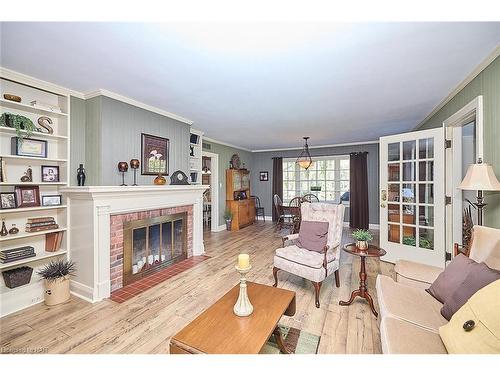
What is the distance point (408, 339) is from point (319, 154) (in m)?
6.05

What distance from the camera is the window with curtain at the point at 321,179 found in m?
6.63

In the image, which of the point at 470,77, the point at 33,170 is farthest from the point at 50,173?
the point at 470,77

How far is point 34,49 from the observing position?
6.17 ft

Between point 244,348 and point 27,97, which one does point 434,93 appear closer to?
point 244,348

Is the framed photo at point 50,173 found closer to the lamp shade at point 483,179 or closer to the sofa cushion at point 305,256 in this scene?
the sofa cushion at point 305,256

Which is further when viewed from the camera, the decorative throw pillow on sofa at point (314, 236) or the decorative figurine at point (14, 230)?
the decorative throw pillow on sofa at point (314, 236)

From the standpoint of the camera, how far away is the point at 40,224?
101 inches

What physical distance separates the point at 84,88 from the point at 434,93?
430 centimetres

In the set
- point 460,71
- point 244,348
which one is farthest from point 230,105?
point 244,348

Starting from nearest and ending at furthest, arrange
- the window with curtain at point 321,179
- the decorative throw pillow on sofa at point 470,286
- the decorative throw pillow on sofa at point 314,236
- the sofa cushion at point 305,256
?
the decorative throw pillow on sofa at point 470,286, the sofa cushion at point 305,256, the decorative throw pillow on sofa at point 314,236, the window with curtain at point 321,179

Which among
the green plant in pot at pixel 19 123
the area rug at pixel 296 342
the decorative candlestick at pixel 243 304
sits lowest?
the area rug at pixel 296 342

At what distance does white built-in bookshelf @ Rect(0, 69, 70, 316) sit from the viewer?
2.31m

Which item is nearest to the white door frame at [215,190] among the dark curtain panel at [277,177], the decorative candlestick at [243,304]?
the dark curtain panel at [277,177]

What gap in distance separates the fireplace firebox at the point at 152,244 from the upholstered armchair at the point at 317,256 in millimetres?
1742
